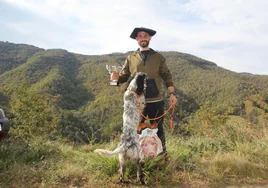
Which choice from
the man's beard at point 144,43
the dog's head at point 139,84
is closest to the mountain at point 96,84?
the man's beard at point 144,43

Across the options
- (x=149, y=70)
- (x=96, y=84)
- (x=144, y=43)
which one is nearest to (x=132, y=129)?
(x=149, y=70)

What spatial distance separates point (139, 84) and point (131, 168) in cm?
116

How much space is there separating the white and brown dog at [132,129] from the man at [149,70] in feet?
1.26

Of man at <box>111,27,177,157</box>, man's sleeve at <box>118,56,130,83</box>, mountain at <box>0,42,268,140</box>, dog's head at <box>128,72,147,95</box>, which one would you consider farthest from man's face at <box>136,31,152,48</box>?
mountain at <box>0,42,268,140</box>

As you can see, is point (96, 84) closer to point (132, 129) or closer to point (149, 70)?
point (149, 70)

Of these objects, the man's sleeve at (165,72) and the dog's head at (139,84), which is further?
the man's sleeve at (165,72)

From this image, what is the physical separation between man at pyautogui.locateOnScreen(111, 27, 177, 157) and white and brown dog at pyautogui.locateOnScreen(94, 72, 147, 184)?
384 mm

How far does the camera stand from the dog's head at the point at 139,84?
3.38 meters

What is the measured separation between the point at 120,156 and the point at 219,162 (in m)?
1.77

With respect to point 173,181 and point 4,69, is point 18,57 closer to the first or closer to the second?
point 4,69

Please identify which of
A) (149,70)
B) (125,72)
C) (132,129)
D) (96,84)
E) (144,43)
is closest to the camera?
(132,129)

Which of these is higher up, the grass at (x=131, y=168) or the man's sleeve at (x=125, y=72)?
the man's sleeve at (x=125, y=72)

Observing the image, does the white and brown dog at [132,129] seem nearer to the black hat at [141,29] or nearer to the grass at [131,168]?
the grass at [131,168]

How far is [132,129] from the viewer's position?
A: 323cm
